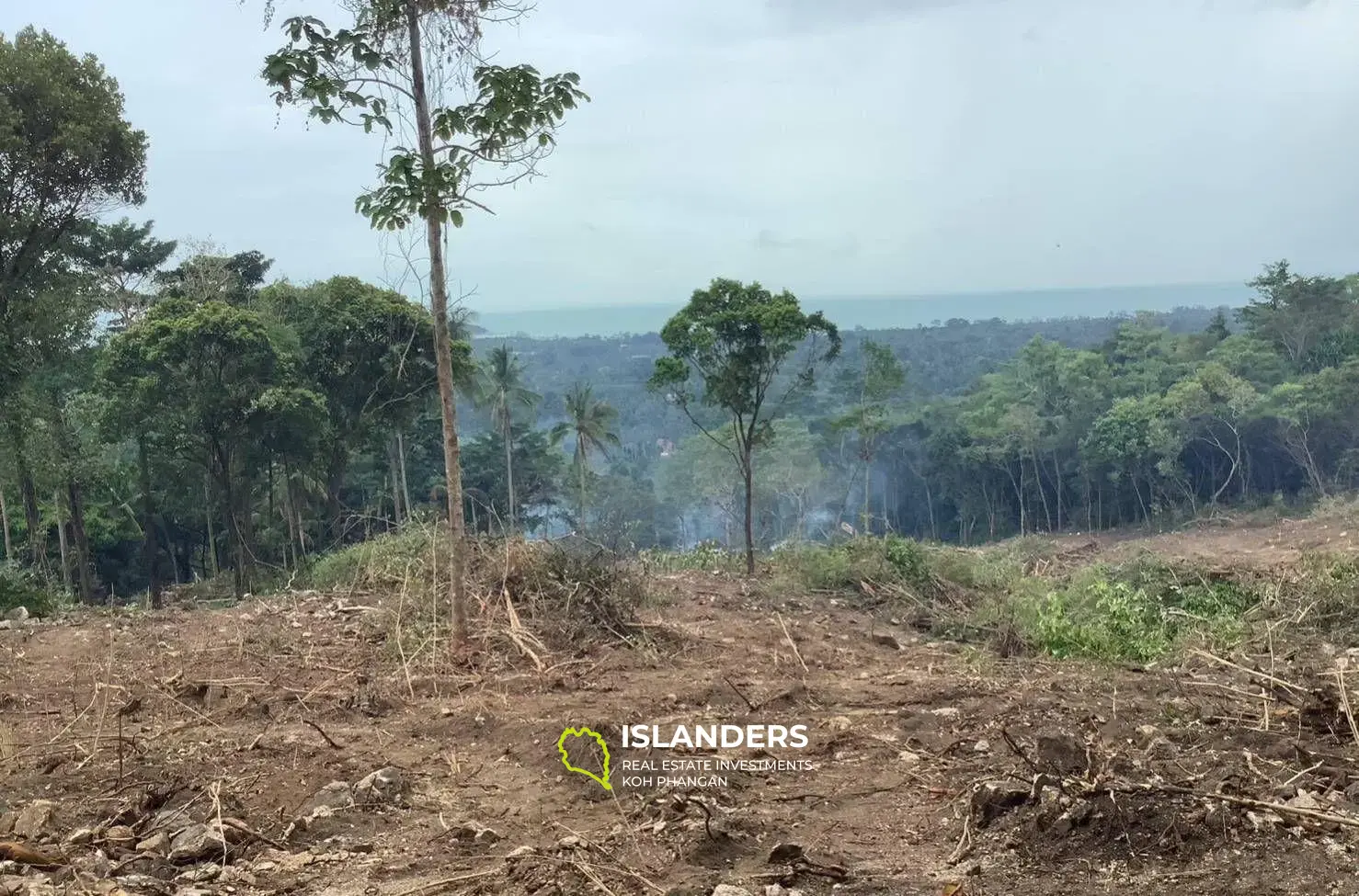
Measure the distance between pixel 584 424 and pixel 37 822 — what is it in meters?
25.4

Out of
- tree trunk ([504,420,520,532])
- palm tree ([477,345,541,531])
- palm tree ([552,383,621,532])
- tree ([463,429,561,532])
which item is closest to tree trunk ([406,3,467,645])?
tree trunk ([504,420,520,532])

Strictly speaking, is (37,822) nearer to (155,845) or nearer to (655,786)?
(155,845)

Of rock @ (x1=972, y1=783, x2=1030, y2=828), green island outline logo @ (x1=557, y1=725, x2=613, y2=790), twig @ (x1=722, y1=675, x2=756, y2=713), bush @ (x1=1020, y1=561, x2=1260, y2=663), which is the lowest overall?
bush @ (x1=1020, y1=561, x2=1260, y2=663)

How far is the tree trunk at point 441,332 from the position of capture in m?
6.54

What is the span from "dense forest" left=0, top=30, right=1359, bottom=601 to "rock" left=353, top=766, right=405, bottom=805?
3.57m

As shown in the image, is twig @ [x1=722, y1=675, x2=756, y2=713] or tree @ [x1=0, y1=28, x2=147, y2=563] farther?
tree @ [x1=0, y1=28, x2=147, y2=563]

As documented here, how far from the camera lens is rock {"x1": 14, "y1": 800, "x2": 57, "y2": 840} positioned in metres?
3.77

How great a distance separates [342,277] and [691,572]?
10890mm

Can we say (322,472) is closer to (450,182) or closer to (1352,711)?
(450,182)

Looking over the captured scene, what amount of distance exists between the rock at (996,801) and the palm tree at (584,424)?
979 inches

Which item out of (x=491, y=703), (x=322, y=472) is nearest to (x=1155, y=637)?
(x=491, y=703)

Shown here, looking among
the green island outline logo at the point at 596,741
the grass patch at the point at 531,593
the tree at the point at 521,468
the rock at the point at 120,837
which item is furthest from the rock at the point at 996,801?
the tree at the point at 521,468

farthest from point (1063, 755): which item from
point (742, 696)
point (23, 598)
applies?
point (23, 598)

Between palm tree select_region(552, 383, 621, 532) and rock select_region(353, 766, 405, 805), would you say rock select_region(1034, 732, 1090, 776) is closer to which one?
rock select_region(353, 766, 405, 805)
